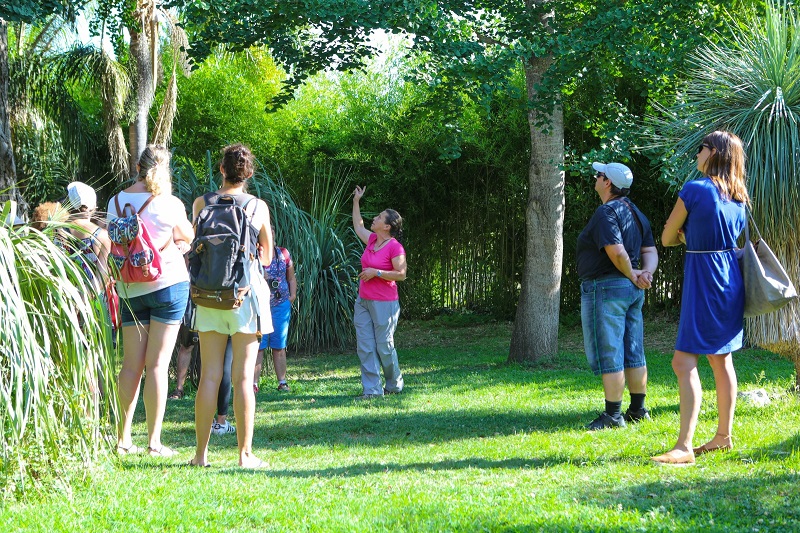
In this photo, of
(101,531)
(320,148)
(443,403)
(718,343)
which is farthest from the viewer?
(320,148)

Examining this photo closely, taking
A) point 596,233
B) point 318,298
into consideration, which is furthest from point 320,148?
point 596,233

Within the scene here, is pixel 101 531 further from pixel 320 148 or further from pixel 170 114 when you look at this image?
pixel 170 114

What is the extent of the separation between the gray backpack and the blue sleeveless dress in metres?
2.23

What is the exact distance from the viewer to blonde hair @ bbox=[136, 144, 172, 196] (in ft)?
15.2

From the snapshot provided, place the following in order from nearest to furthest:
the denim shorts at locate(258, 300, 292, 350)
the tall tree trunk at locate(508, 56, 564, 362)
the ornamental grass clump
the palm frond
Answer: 1. the ornamental grass clump
2. the denim shorts at locate(258, 300, 292, 350)
3. the tall tree trunk at locate(508, 56, 564, 362)
4. the palm frond

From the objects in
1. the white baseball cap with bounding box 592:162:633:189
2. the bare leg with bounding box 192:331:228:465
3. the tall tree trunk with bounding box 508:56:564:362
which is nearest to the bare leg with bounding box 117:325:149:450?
the bare leg with bounding box 192:331:228:465

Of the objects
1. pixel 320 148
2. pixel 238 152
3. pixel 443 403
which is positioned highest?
pixel 320 148

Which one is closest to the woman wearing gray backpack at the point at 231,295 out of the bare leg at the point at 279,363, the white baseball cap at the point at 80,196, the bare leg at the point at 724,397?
the white baseball cap at the point at 80,196

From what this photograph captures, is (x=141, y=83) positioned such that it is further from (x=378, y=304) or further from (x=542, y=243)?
(x=378, y=304)

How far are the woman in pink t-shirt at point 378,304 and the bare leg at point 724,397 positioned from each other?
9.99ft

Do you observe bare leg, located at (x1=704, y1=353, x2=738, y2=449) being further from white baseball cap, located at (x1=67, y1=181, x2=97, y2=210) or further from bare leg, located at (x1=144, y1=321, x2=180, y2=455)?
white baseball cap, located at (x1=67, y1=181, x2=97, y2=210)

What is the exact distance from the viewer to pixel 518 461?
446 centimetres

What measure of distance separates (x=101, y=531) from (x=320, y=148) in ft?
31.7

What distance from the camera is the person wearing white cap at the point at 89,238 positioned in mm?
3898
